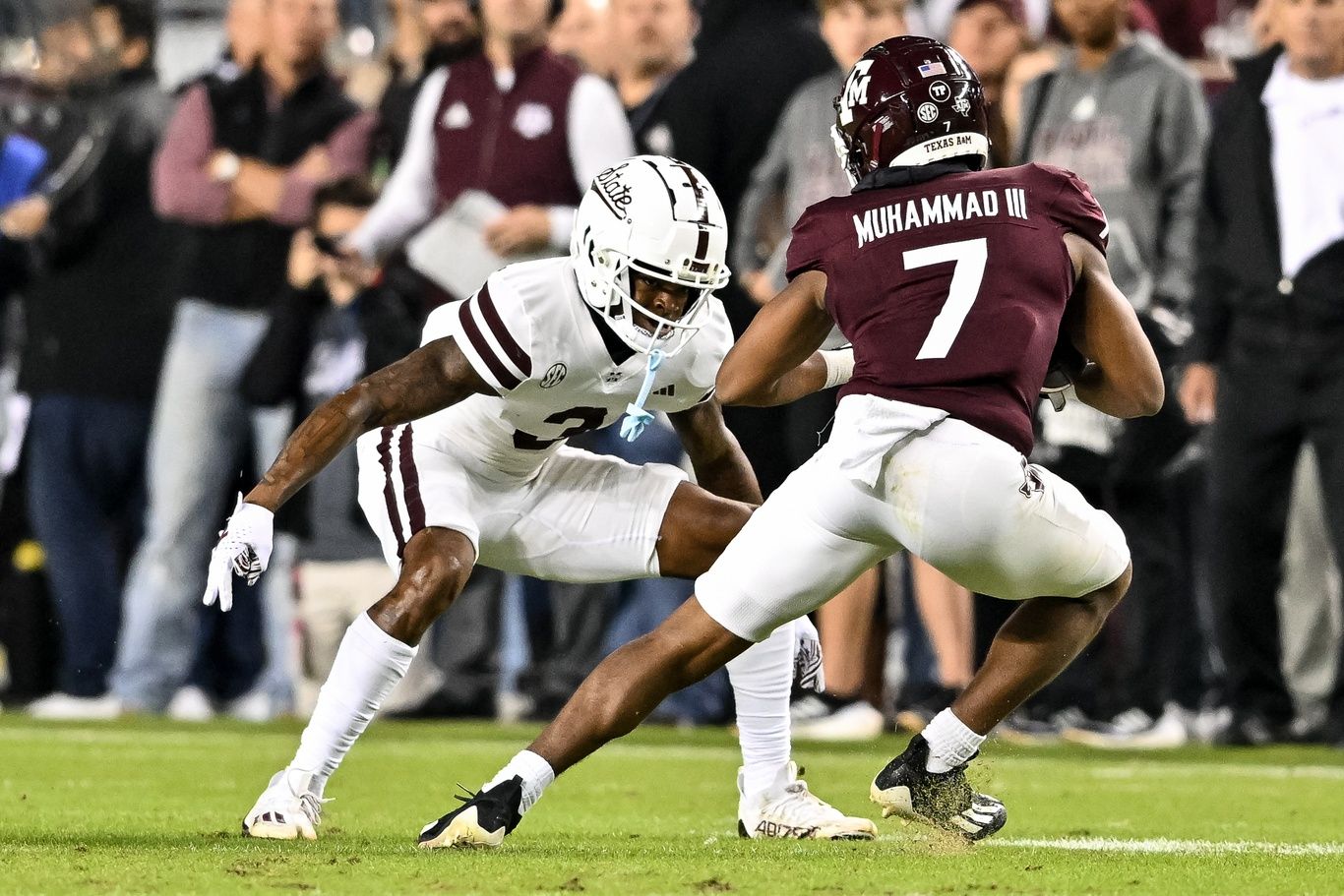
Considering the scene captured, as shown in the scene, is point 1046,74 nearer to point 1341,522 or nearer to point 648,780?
point 1341,522

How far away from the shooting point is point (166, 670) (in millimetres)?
9148

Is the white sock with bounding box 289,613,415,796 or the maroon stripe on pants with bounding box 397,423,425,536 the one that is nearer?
the white sock with bounding box 289,613,415,796

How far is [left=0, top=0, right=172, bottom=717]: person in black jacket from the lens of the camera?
930 cm

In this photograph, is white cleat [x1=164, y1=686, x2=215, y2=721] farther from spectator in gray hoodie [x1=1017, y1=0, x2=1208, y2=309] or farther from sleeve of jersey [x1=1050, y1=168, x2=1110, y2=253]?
sleeve of jersey [x1=1050, y1=168, x2=1110, y2=253]

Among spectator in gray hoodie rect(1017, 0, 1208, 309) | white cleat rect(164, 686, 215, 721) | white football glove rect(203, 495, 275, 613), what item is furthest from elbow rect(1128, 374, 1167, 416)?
white cleat rect(164, 686, 215, 721)

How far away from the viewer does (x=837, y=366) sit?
5.09 meters

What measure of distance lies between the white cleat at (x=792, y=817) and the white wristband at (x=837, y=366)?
0.96m

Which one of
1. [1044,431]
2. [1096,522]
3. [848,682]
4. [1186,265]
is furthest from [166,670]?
[1096,522]

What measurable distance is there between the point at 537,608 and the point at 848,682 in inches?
71.8

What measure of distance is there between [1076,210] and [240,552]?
1941 millimetres

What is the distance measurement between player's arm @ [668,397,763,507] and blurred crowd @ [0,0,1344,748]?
8.64 feet

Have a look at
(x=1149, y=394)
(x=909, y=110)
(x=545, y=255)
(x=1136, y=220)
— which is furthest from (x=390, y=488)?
(x=1136, y=220)

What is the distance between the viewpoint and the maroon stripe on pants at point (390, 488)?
526 centimetres

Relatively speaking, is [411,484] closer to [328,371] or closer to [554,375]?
[554,375]
